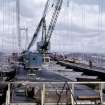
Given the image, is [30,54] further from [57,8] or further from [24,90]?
[24,90]

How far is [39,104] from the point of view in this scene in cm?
2552

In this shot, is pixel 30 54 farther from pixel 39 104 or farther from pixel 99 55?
pixel 39 104

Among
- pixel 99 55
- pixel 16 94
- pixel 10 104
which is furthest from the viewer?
pixel 99 55

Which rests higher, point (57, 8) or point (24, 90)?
point (57, 8)

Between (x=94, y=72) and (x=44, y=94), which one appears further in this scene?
(x=94, y=72)

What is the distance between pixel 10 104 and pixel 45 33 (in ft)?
408

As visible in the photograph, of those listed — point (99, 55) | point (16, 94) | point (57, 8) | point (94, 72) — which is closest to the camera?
point (16, 94)

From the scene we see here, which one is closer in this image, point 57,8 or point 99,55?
point 99,55

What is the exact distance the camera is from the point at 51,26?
13788cm

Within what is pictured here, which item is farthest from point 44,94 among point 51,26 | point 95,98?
point 51,26

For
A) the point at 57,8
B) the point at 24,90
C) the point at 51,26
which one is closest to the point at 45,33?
the point at 51,26

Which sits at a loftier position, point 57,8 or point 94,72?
point 57,8

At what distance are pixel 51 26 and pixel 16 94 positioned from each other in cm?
10650

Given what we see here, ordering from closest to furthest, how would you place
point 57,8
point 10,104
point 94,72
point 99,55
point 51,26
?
A: 1. point 10,104
2. point 94,72
3. point 99,55
4. point 57,8
5. point 51,26
